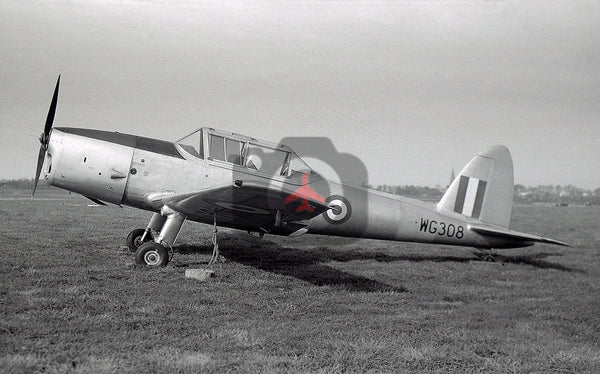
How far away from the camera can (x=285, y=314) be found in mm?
4742

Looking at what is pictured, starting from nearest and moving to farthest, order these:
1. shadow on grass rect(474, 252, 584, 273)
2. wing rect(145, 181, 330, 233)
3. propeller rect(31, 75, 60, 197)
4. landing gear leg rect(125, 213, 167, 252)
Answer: wing rect(145, 181, 330, 233) → propeller rect(31, 75, 60, 197) → landing gear leg rect(125, 213, 167, 252) → shadow on grass rect(474, 252, 584, 273)

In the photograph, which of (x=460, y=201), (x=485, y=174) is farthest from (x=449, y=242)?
(x=485, y=174)

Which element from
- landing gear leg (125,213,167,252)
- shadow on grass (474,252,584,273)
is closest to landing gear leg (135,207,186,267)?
landing gear leg (125,213,167,252)

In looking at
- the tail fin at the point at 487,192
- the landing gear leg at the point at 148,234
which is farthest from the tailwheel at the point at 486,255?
the landing gear leg at the point at 148,234

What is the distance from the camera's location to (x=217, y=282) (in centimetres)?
595

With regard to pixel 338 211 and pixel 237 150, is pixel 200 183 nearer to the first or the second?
pixel 237 150

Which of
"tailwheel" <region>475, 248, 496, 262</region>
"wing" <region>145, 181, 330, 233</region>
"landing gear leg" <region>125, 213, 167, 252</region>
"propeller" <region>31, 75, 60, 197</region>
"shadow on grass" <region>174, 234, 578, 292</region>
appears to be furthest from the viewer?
"tailwheel" <region>475, 248, 496, 262</region>

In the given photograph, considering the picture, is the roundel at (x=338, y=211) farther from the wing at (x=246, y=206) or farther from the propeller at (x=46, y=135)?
the propeller at (x=46, y=135)

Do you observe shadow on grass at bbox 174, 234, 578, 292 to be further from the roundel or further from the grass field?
the roundel

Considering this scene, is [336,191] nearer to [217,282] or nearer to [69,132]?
[217,282]

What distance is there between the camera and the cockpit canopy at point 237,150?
278 inches

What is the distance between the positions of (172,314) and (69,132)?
13.2ft

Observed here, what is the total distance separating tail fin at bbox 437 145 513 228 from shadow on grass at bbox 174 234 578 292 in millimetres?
1030

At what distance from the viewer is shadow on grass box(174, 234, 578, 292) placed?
6.70 m
